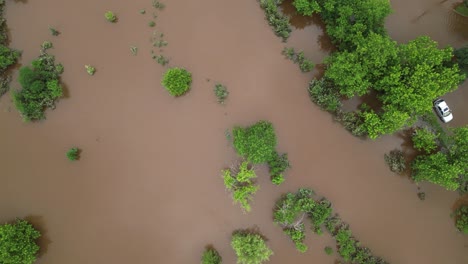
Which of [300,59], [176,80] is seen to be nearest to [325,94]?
[300,59]

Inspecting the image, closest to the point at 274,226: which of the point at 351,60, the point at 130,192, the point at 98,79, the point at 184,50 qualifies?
the point at 130,192

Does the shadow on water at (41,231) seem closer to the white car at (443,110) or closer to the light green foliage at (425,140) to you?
the light green foliage at (425,140)

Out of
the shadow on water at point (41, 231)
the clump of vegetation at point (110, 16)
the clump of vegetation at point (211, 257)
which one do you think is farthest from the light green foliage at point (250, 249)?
the clump of vegetation at point (110, 16)

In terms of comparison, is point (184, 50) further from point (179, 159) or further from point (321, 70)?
point (321, 70)

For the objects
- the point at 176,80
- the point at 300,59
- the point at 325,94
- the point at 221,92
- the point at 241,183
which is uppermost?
the point at 176,80

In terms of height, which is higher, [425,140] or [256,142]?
[256,142]

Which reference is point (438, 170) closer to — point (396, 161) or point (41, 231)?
point (396, 161)

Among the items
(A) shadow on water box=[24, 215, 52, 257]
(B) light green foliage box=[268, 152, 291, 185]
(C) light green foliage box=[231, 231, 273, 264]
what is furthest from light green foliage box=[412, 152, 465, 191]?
(A) shadow on water box=[24, 215, 52, 257]
